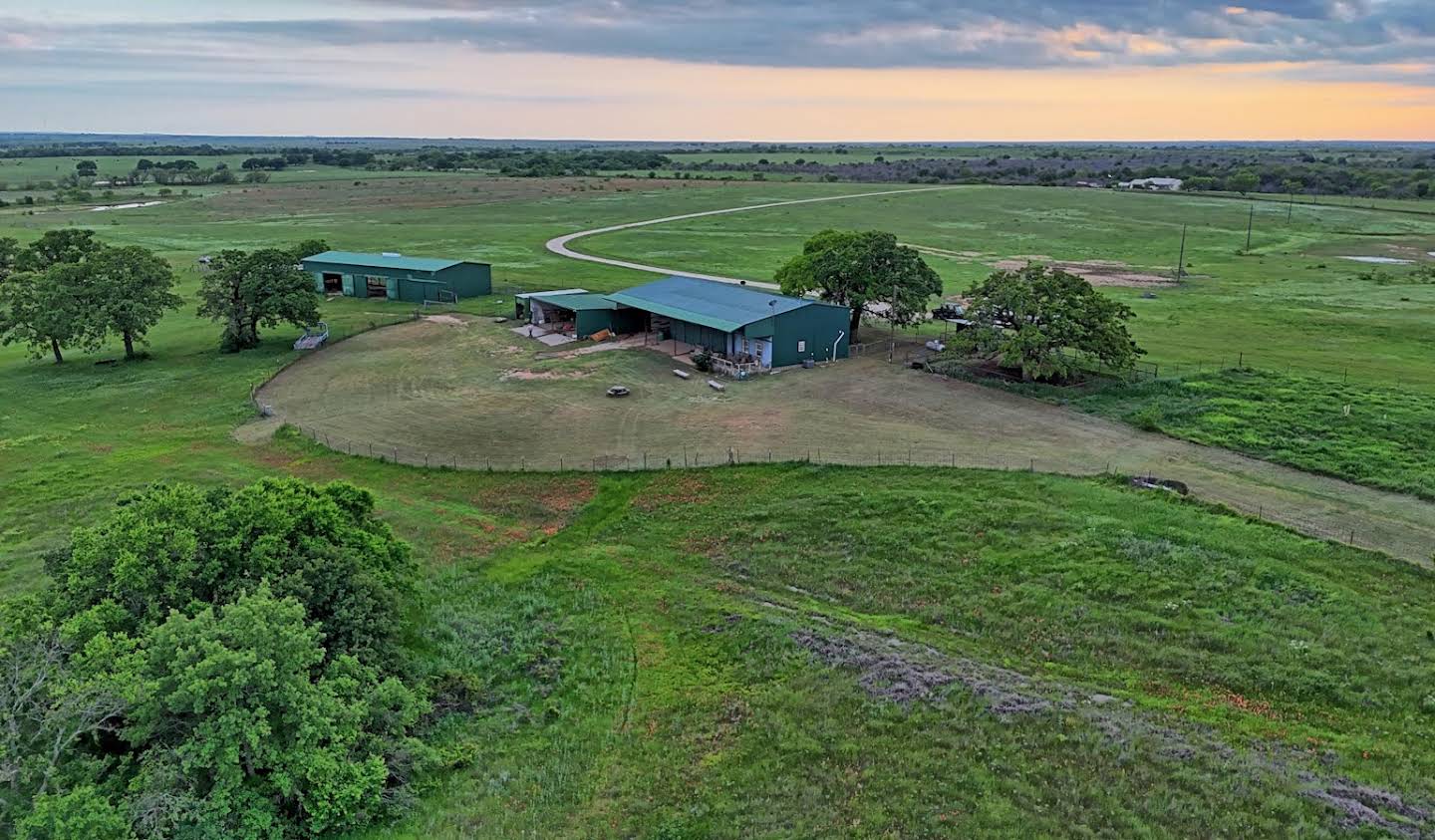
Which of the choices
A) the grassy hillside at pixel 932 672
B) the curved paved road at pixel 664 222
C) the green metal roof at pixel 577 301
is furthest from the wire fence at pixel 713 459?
the curved paved road at pixel 664 222

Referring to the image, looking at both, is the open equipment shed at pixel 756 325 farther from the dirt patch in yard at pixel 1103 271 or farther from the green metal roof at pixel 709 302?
the dirt patch in yard at pixel 1103 271

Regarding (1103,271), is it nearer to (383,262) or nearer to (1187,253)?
(1187,253)

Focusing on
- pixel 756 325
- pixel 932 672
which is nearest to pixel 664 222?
pixel 756 325

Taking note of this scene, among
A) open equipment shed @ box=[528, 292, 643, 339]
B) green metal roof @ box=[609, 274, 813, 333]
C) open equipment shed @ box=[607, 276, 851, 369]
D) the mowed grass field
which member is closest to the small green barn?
open equipment shed @ box=[528, 292, 643, 339]

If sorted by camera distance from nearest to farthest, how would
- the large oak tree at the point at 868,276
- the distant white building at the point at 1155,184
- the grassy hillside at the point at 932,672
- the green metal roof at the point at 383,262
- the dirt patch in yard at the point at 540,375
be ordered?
1. the grassy hillside at the point at 932,672
2. the dirt patch in yard at the point at 540,375
3. the large oak tree at the point at 868,276
4. the green metal roof at the point at 383,262
5. the distant white building at the point at 1155,184

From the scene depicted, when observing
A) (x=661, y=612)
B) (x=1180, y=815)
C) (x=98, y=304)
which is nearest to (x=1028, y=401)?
(x=661, y=612)

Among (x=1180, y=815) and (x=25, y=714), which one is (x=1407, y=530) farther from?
(x=25, y=714)
